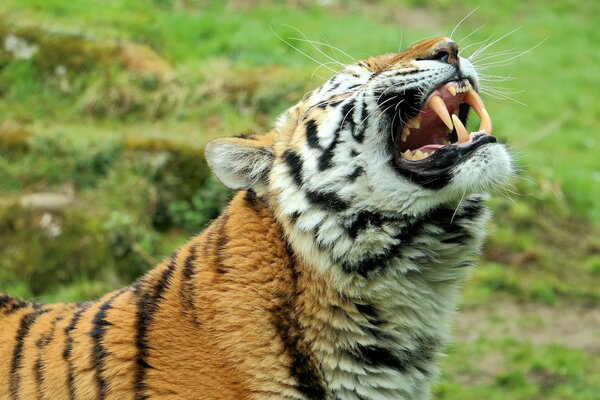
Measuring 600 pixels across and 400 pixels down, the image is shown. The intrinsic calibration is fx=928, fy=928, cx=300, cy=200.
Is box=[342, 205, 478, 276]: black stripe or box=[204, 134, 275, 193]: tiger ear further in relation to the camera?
box=[204, 134, 275, 193]: tiger ear

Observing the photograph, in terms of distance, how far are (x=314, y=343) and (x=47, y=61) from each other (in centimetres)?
536

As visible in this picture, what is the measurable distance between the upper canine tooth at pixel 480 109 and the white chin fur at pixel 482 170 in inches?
3.5

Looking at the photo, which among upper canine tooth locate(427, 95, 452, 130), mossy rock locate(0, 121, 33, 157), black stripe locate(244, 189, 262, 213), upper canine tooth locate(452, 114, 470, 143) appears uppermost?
upper canine tooth locate(427, 95, 452, 130)

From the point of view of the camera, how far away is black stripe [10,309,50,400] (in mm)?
3105

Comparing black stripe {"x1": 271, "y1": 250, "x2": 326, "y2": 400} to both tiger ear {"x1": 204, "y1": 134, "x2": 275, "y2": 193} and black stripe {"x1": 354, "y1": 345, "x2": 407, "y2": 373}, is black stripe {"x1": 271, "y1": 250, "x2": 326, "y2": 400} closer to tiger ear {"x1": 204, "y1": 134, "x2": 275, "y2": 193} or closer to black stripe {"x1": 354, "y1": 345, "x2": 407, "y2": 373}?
black stripe {"x1": 354, "y1": 345, "x2": 407, "y2": 373}

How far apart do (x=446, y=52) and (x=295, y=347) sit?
1.07 m

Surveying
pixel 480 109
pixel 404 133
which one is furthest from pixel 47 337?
pixel 480 109

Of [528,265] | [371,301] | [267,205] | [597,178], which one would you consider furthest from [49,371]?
[597,178]

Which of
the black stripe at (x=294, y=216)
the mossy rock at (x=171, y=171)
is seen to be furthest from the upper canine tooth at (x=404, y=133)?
the mossy rock at (x=171, y=171)

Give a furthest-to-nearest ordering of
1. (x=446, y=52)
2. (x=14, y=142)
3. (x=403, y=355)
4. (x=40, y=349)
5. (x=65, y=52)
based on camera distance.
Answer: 1. (x=65, y=52)
2. (x=14, y=142)
3. (x=40, y=349)
4. (x=446, y=52)
5. (x=403, y=355)

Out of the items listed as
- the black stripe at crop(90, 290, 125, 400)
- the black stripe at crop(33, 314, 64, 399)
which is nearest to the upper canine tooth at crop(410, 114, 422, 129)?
the black stripe at crop(90, 290, 125, 400)

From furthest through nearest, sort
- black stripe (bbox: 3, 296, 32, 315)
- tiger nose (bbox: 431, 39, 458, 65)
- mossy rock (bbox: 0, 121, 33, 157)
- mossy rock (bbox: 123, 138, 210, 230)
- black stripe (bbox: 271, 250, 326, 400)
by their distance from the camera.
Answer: mossy rock (bbox: 0, 121, 33, 157) → mossy rock (bbox: 123, 138, 210, 230) → black stripe (bbox: 3, 296, 32, 315) → tiger nose (bbox: 431, 39, 458, 65) → black stripe (bbox: 271, 250, 326, 400)

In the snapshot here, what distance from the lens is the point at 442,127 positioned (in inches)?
123

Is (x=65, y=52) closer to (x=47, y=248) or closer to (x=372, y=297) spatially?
(x=47, y=248)
